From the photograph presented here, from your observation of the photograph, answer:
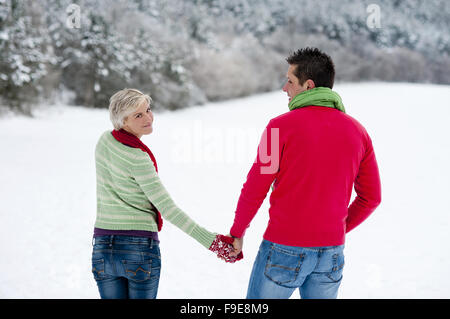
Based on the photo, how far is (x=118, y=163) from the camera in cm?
Result: 176

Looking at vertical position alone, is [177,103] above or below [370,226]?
above

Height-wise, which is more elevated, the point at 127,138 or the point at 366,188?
the point at 127,138

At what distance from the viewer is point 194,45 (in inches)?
1047

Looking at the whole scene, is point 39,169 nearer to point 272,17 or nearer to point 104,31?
point 104,31

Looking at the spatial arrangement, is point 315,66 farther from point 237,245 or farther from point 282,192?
point 237,245

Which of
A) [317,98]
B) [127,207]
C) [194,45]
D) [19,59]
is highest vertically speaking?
[194,45]

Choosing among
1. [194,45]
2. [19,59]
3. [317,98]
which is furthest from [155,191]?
[194,45]

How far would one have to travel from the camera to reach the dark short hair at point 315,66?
68.4 inches

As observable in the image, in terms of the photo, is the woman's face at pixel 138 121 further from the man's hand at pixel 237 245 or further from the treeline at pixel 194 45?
the treeline at pixel 194 45

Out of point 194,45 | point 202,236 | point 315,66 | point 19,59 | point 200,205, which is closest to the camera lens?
point 315,66

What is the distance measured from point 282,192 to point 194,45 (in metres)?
26.3
